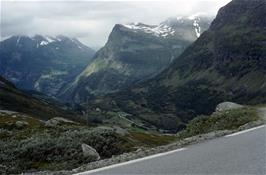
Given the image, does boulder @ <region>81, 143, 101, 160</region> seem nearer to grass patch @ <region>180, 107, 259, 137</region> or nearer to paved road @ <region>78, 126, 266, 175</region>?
paved road @ <region>78, 126, 266, 175</region>

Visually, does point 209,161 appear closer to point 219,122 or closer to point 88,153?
point 88,153

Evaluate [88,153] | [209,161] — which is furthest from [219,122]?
[209,161]

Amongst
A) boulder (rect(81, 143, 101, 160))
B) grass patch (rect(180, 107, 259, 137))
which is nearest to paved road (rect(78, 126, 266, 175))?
boulder (rect(81, 143, 101, 160))

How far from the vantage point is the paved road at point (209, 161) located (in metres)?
11.3

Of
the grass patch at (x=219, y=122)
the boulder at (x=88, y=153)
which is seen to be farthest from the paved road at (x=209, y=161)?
the grass patch at (x=219, y=122)

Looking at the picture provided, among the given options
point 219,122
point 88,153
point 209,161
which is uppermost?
point 209,161

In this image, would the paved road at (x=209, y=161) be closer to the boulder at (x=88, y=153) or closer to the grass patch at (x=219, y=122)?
the boulder at (x=88, y=153)

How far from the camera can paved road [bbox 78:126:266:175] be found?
11258 mm

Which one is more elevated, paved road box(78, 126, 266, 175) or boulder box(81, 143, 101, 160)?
paved road box(78, 126, 266, 175)

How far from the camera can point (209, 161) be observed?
12469 millimetres

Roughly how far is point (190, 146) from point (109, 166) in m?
3.77

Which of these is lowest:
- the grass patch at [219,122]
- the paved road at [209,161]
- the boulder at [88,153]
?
the grass patch at [219,122]

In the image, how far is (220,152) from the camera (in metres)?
13.8

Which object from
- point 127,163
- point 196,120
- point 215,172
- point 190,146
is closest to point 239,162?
point 215,172
